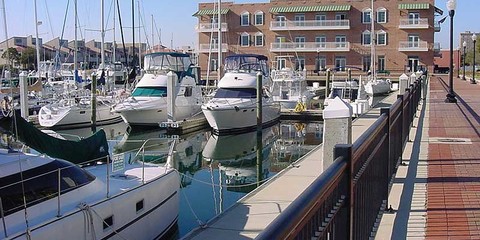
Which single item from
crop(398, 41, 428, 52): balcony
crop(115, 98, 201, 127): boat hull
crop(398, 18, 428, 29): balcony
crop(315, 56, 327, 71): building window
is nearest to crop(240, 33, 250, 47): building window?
crop(315, 56, 327, 71): building window

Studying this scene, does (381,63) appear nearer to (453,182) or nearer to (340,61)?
(340,61)

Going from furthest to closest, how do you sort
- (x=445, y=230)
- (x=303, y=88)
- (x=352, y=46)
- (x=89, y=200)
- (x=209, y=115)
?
1. (x=352, y=46)
2. (x=303, y=88)
3. (x=209, y=115)
4. (x=89, y=200)
5. (x=445, y=230)

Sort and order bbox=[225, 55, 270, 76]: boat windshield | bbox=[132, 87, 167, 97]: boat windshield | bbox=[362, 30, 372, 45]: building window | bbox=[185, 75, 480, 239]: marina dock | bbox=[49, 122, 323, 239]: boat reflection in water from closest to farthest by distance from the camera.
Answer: bbox=[185, 75, 480, 239]: marina dock < bbox=[49, 122, 323, 239]: boat reflection in water < bbox=[132, 87, 167, 97]: boat windshield < bbox=[225, 55, 270, 76]: boat windshield < bbox=[362, 30, 372, 45]: building window

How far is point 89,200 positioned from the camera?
30.9 feet

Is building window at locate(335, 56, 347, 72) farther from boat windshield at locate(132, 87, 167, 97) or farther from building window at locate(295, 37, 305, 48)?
boat windshield at locate(132, 87, 167, 97)

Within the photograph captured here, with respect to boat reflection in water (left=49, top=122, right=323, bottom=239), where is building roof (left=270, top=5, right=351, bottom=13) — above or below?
above

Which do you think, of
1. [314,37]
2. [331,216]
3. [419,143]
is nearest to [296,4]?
[314,37]

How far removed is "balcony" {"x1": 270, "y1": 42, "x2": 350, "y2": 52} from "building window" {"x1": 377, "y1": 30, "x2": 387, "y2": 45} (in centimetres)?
416

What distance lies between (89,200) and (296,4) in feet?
232

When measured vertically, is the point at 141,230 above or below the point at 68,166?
below

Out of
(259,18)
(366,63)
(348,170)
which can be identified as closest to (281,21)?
(259,18)

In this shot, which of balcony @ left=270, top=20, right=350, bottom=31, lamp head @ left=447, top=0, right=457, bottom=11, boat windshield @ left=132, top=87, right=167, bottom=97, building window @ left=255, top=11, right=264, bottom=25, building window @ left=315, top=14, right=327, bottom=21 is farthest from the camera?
building window @ left=255, top=11, right=264, bottom=25

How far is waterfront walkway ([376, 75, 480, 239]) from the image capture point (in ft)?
22.5

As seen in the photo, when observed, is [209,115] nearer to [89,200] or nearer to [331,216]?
[89,200]
